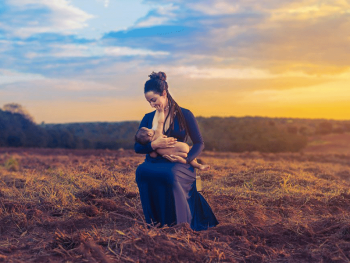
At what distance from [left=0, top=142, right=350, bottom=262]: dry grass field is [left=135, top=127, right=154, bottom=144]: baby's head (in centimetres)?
88

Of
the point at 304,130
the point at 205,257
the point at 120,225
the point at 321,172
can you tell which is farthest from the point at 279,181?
the point at 304,130

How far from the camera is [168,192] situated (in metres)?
4.62

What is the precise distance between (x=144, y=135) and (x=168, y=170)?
0.48 meters

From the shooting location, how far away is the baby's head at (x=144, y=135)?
455 centimetres

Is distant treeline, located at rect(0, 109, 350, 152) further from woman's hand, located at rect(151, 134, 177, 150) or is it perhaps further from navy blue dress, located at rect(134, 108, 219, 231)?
woman's hand, located at rect(151, 134, 177, 150)

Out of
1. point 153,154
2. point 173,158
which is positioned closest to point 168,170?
point 173,158

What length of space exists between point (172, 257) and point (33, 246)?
1.67m

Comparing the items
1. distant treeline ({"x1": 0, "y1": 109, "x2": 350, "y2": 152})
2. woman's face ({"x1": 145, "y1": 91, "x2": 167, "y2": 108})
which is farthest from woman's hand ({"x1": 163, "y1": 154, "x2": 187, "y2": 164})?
distant treeline ({"x1": 0, "y1": 109, "x2": 350, "y2": 152})

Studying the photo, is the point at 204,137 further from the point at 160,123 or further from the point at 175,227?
the point at 175,227

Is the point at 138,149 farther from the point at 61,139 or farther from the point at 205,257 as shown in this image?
the point at 61,139

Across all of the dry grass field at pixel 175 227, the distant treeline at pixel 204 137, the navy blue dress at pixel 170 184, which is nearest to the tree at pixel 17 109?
the distant treeline at pixel 204 137

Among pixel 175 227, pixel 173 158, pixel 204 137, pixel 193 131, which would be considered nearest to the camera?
pixel 175 227

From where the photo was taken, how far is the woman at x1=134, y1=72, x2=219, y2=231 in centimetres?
457

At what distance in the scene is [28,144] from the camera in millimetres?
27156
